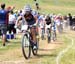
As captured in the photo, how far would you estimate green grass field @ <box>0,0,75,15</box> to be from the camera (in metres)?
75.7

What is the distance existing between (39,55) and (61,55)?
90 cm

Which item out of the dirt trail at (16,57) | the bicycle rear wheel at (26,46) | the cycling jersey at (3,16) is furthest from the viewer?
the cycling jersey at (3,16)

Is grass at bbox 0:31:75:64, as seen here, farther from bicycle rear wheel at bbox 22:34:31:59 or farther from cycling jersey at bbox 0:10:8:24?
cycling jersey at bbox 0:10:8:24

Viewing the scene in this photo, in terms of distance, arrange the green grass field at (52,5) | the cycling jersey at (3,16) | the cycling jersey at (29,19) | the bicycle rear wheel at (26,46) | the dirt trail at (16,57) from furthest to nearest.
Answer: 1. the green grass field at (52,5)
2. the cycling jersey at (3,16)
3. the cycling jersey at (29,19)
4. the bicycle rear wheel at (26,46)
5. the dirt trail at (16,57)

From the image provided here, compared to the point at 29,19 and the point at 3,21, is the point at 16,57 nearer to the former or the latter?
the point at 29,19

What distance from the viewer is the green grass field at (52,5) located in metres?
75.7

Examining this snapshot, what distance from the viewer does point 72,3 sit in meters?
89.6

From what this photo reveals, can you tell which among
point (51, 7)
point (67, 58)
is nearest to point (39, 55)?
point (67, 58)

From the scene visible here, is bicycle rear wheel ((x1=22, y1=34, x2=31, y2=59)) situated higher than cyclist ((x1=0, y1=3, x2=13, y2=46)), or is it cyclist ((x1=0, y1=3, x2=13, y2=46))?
cyclist ((x1=0, y1=3, x2=13, y2=46))

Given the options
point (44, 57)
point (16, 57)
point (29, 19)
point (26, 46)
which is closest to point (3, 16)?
point (16, 57)

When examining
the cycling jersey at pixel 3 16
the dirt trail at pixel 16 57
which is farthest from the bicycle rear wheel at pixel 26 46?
the cycling jersey at pixel 3 16

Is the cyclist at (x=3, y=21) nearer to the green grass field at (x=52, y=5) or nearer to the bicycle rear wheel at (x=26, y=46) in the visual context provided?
the bicycle rear wheel at (x=26, y=46)

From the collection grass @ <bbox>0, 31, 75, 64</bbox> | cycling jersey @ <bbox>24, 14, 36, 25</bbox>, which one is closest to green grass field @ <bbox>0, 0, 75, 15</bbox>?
grass @ <bbox>0, 31, 75, 64</bbox>

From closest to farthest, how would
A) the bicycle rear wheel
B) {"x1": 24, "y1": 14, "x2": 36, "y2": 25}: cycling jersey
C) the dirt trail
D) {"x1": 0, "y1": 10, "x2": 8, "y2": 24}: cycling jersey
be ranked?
the dirt trail → the bicycle rear wheel → {"x1": 24, "y1": 14, "x2": 36, "y2": 25}: cycling jersey → {"x1": 0, "y1": 10, "x2": 8, "y2": 24}: cycling jersey
